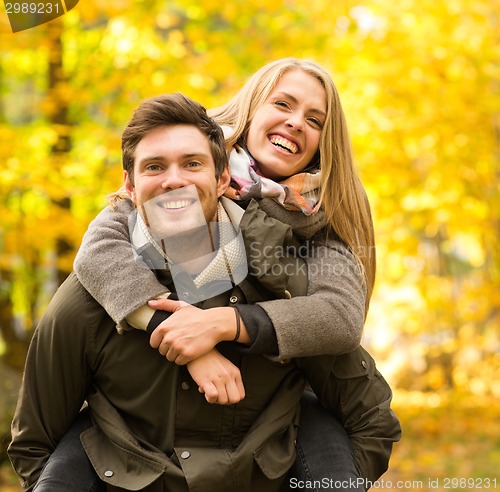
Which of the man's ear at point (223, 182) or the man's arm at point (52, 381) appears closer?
the man's arm at point (52, 381)

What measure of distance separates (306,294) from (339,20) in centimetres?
477

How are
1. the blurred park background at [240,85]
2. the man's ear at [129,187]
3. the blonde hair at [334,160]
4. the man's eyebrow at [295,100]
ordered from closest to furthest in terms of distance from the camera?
the man's ear at [129,187] → the blonde hair at [334,160] → the man's eyebrow at [295,100] → the blurred park background at [240,85]

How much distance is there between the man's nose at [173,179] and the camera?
2.34 m

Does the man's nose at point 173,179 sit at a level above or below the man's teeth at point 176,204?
above

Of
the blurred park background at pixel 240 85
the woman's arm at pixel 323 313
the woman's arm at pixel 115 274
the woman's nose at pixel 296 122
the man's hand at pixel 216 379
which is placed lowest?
the blurred park background at pixel 240 85

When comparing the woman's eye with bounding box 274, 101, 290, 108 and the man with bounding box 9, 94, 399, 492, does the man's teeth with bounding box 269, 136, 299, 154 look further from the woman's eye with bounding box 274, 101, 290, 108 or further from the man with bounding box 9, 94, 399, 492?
the man with bounding box 9, 94, 399, 492

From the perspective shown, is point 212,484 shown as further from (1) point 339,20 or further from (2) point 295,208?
(1) point 339,20

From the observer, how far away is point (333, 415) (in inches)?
101

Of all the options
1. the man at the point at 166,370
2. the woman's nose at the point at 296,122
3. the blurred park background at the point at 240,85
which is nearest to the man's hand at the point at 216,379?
the man at the point at 166,370

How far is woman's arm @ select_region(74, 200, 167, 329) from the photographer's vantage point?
2.24m

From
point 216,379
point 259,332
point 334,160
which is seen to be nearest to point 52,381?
point 216,379

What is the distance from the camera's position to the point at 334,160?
279cm

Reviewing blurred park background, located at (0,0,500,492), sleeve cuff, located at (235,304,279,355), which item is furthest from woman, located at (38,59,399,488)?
blurred park background, located at (0,0,500,492)

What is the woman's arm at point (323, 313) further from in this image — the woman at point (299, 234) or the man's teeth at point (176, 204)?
the man's teeth at point (176, 204)
